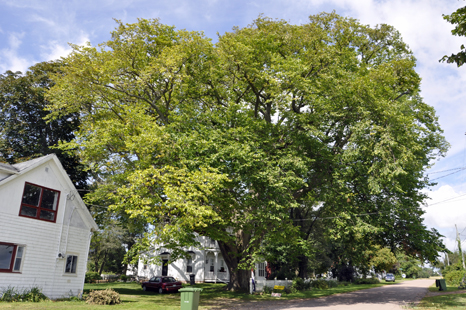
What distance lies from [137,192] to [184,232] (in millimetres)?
3280

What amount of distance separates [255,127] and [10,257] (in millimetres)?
15264

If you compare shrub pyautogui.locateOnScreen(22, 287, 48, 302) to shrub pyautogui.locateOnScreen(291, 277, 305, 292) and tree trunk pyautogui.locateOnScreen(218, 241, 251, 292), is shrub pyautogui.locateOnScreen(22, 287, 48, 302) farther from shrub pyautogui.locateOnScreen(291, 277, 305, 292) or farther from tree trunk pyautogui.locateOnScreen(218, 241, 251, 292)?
shrub pyautogui.locateOnScreen(291, 277, 305, 292)

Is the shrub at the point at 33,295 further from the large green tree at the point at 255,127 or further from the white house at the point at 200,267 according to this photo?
the white house at the point at 200,267

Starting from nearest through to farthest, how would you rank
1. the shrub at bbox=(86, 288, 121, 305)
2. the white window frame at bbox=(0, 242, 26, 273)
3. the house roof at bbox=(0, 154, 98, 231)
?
the white window frame at bbox=(0, 242, 26, 273) → the house roof at bbox=(0, 154, 98, 231) → the shrub at bbox=(86, 288, 121, 305)

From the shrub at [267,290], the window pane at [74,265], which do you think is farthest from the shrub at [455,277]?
the window pane at [74,265]

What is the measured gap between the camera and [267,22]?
928 inches

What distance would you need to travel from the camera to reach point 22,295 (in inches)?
623

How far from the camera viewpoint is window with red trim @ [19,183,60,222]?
17172mm

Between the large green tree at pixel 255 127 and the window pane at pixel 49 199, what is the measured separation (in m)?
3.26

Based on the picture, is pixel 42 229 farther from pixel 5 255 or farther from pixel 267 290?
pixel 267 290

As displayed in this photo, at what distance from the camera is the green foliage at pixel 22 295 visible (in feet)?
49.5

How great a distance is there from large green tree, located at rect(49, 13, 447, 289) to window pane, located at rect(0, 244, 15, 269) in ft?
19.7

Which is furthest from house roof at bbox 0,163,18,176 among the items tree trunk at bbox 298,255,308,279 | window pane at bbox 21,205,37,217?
tree trunk at bbox 298,255,308,279

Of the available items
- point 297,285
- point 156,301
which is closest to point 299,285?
point 297,285
